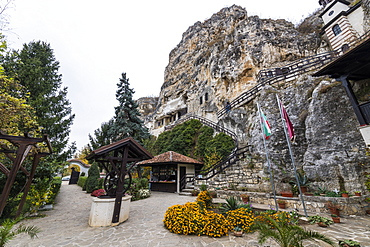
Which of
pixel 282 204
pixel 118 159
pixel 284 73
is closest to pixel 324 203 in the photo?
pixel 282 204

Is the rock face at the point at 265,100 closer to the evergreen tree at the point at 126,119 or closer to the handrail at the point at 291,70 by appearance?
the handrail at the point at 291,70

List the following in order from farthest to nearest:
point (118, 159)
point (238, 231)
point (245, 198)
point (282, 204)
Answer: point (245, 198), point (282, 204), point (118, 159), point (238, 231)

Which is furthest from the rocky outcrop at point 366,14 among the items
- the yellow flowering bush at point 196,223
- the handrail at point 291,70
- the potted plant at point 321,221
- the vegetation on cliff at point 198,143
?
the yellow flowering bush at point 196,223

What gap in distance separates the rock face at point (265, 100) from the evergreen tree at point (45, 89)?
39.1 ft

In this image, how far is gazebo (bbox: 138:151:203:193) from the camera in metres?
13.8

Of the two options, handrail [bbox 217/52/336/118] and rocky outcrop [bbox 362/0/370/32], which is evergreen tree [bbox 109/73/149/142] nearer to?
handrail [bbox 217/52/336/118]

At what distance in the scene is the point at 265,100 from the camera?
1150 centimetres

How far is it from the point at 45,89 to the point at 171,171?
1159 centimetres

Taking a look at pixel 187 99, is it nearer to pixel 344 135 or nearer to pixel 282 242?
pixel 344 135

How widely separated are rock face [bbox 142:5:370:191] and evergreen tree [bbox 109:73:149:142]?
8.63 metres

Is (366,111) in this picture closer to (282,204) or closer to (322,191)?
(322,191)

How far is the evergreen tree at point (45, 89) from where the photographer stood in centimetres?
956

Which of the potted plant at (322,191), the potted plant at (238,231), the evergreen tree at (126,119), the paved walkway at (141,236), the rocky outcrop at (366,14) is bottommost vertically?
the paved walkway at (141,236)

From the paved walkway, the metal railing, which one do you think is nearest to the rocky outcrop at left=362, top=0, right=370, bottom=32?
the metal railing
